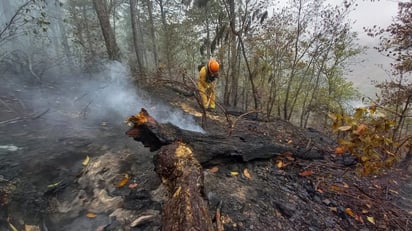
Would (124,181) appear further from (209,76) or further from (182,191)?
(209,76)

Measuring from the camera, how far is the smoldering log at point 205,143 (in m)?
3.09

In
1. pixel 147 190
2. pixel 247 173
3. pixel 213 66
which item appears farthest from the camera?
pixel 213 66

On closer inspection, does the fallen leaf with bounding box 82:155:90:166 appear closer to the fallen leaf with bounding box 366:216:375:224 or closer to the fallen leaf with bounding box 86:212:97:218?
the fallen leaf with bounding box 86:212:97:218

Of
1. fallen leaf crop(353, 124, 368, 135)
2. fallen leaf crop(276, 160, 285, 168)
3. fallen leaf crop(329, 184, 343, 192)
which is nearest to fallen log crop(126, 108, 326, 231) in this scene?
fallen leaf crop(276, 160, 285, 168)

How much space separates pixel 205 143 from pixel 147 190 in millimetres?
1016

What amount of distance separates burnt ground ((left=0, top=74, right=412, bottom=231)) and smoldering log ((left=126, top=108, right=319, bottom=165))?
12cm

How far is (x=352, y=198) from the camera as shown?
320cm

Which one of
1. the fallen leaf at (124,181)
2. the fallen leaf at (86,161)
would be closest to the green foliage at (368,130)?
the fallen leaf at (124,181)

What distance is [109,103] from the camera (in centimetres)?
704

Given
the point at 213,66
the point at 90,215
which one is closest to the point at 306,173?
the point at 90,215

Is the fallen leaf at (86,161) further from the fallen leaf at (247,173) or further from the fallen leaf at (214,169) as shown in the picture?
the fallen leaf at (247,173)

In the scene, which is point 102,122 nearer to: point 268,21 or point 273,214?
point 273,214

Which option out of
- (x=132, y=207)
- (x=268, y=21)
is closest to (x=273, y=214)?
(x=132, y=207)

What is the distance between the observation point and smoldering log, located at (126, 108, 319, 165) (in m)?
3.09
